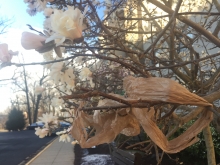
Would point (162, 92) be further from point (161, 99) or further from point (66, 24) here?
point (66, 24)

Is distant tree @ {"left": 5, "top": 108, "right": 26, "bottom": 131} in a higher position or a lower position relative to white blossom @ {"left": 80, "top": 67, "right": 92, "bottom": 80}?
lower

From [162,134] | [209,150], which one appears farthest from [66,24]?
[209,150]

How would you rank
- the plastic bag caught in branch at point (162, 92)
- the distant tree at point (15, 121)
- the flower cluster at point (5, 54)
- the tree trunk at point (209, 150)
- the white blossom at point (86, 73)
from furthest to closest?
the distant tree at point (15, 121) → the white blossom at point (86, 73) → the tree trunk at point (209, 150) → the flower cluster at point (5, 54) → the plastic bag caught in branch at point (162, 92)

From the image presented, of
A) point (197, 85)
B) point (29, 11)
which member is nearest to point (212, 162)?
point (197, 85)

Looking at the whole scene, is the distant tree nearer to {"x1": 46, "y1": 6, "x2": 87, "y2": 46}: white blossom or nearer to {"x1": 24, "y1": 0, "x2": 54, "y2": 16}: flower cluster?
{"x1": 24, "y1": 0, "x2": 54, "y2": 16}: flower cluster

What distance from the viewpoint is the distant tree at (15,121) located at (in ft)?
118

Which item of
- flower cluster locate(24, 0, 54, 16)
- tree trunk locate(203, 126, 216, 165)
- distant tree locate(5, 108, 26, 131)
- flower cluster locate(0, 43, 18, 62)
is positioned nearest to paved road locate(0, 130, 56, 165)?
flower cluster locate(24, 0, 54, 16)

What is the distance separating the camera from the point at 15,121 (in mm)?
36000

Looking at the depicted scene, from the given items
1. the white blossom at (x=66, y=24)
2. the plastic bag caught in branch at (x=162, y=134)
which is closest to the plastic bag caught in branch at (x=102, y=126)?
the plastic bag caught in branch at (x=162, y=134)

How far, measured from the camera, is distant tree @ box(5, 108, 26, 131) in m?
35.8

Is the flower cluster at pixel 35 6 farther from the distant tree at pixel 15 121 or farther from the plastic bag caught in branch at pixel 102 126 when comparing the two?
the distant tree at pixel 15 121

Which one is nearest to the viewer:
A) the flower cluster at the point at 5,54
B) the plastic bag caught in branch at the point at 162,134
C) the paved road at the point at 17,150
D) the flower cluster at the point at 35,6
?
the plastic bag caught in branch at the point at 162,134

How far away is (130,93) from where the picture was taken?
130cm

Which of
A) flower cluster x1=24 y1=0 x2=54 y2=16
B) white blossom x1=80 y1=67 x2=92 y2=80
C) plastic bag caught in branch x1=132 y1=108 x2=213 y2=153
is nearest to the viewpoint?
plastic bag caught in branch x1=132 y1=108 x2=213 y2=153
